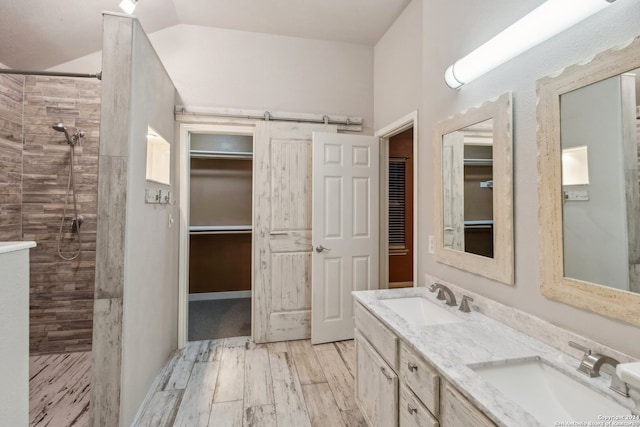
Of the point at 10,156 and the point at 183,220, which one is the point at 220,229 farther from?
the point at 10,156

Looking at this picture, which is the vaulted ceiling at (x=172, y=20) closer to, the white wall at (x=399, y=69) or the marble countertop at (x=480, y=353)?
the white wall at (x=399, y=69)

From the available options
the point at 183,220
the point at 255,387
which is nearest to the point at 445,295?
the point at 255,387

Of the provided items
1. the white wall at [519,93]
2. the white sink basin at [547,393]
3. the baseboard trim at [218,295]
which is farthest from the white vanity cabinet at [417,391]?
the baseboard trim at [218,295]

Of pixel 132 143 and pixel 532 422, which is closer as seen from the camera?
pixel 532 422

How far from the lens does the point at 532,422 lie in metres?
0.74

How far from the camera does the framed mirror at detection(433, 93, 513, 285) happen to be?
1.40m

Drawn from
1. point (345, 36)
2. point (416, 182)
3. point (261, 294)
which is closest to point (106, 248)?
point (261, 294)

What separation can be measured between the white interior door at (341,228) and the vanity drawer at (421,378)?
166 centimetres

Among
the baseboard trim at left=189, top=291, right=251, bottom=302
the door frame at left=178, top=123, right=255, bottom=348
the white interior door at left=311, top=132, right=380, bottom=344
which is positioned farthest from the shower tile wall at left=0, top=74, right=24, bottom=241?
the white interior door at left=311, top=132, right=380, bottom=344

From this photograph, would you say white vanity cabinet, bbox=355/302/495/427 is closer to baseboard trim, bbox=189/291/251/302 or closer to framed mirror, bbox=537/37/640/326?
framed mirror, bbox=537/37/640/326

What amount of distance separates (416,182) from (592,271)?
4.51ft

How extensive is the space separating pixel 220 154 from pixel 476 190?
3347 mm

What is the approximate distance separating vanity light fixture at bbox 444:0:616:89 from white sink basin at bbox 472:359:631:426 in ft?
4.09

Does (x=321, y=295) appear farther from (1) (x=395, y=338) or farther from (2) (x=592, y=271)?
(2) (x=592, y=271)
